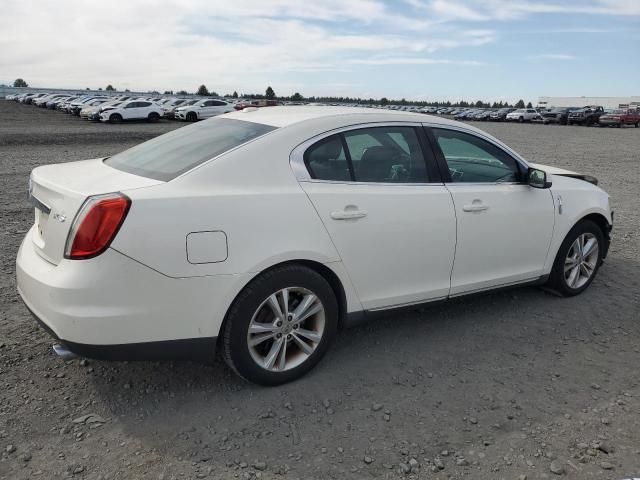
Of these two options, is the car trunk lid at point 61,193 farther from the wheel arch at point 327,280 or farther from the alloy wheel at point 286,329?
the alloy wheel at point 286,329

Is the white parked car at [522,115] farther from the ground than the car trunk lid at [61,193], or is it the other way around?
the car trunk lid at [61,193]

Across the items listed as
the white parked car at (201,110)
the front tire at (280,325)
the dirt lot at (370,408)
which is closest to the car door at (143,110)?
the white parked car at (201,110)

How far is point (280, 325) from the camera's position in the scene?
3.33 meters

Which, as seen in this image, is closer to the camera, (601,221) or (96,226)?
(96,226)

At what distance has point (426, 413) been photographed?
3205 millimetres

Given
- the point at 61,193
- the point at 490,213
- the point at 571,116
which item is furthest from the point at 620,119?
the point at 61,193

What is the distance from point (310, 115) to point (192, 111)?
36.2m

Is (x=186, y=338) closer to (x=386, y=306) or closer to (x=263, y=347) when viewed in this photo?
(x=263, y=347)

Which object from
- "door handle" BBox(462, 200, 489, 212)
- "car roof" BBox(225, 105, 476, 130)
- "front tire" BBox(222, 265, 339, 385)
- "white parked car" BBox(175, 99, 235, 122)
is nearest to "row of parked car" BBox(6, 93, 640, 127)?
"white parked car" BBox(175, 99, 235, 122)

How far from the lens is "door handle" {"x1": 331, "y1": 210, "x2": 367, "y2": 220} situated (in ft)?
11.2

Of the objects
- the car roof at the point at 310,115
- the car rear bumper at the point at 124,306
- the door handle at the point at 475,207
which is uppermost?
the car roof at the point at 310,115

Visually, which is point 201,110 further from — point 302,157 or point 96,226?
point 96,226

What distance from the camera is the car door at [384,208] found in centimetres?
346

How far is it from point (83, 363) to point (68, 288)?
104 centimetres
